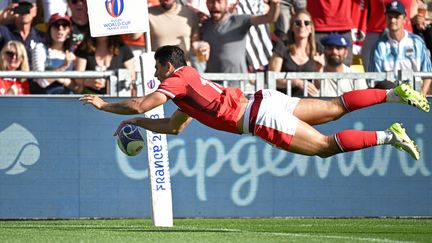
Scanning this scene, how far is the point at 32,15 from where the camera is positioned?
17844 mm

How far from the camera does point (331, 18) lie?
18.5 meters

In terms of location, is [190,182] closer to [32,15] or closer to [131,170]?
[131,170]

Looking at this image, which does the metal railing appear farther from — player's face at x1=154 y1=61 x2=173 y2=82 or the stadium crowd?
player's face at x1=154 y1=61 x2=173 y2=82

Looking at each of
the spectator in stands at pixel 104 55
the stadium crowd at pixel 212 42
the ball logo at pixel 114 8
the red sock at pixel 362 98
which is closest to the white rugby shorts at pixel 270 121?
the red sock at pixel 362 98

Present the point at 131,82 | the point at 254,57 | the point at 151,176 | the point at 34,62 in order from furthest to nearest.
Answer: the point at 254,57 → the point at 34,62 → the point at 131,82 → the point at 151,176

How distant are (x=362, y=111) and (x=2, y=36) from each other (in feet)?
17.4

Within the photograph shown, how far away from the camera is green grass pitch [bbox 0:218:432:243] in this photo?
463 inches

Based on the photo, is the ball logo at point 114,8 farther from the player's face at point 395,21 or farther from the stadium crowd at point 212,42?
the player's face at point 395,21

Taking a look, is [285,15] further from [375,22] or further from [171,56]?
[171,56]

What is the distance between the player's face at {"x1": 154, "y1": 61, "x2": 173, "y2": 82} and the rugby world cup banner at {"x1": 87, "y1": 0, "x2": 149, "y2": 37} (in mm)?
1324

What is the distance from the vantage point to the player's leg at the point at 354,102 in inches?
507

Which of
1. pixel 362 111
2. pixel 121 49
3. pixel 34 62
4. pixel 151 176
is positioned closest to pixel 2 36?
pixel 34 62

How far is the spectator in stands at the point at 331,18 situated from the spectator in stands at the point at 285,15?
27cm

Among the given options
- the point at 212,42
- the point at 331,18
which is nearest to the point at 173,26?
the point at 212,42
